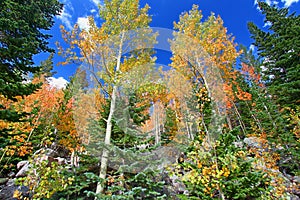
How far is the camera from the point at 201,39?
10.6m

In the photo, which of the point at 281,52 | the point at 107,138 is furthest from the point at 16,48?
the point at 281,52

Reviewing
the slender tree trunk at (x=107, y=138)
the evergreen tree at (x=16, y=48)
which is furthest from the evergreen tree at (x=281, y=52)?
the evergreen tree at (x=16, y=48)

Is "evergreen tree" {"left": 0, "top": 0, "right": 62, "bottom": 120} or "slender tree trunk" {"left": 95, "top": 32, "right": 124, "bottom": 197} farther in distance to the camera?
"evergreen tree" {"left": 0, "top": 0, "right": 62, "bottom": 120}

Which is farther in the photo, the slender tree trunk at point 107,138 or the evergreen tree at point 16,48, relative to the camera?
the evergreen tree at point 16,48

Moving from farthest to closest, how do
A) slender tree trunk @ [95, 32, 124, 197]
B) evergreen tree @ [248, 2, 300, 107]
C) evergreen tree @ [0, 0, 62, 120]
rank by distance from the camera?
1. evergreen tree @ [248, 2, 300, 107]
2. evergreen tree @ [0, 0, 62, 120]
3. slender tree trunk @ [95, 32, 124, 197]

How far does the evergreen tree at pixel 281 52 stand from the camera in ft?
31.7

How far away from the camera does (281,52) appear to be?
38.0ft

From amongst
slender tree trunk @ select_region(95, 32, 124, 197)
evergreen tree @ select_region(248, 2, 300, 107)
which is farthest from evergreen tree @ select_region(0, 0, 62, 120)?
evergreen tree @ select_region(248, 2, 300, 107)

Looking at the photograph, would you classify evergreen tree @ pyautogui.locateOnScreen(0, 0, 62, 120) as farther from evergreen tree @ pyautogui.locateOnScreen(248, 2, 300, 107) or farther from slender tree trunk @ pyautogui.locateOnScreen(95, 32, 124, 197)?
evergreen tree @ pyautogui.locateOnScreen(248, 2, 300, 107)

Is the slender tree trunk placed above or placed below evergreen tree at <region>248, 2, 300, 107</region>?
below

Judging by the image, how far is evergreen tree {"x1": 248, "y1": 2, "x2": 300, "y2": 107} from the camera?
31.7ft

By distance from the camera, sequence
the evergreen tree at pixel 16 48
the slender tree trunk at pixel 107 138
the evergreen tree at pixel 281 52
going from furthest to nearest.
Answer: the evergreen tree at pixel 281 52
the evergreen tree at pixel 16 48
the slender tree trunk at pixel 107 138

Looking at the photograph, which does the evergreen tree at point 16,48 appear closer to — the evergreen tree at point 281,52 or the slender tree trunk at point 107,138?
the slender tree trunk at point 107,138

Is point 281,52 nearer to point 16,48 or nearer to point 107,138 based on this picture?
point 107,138
